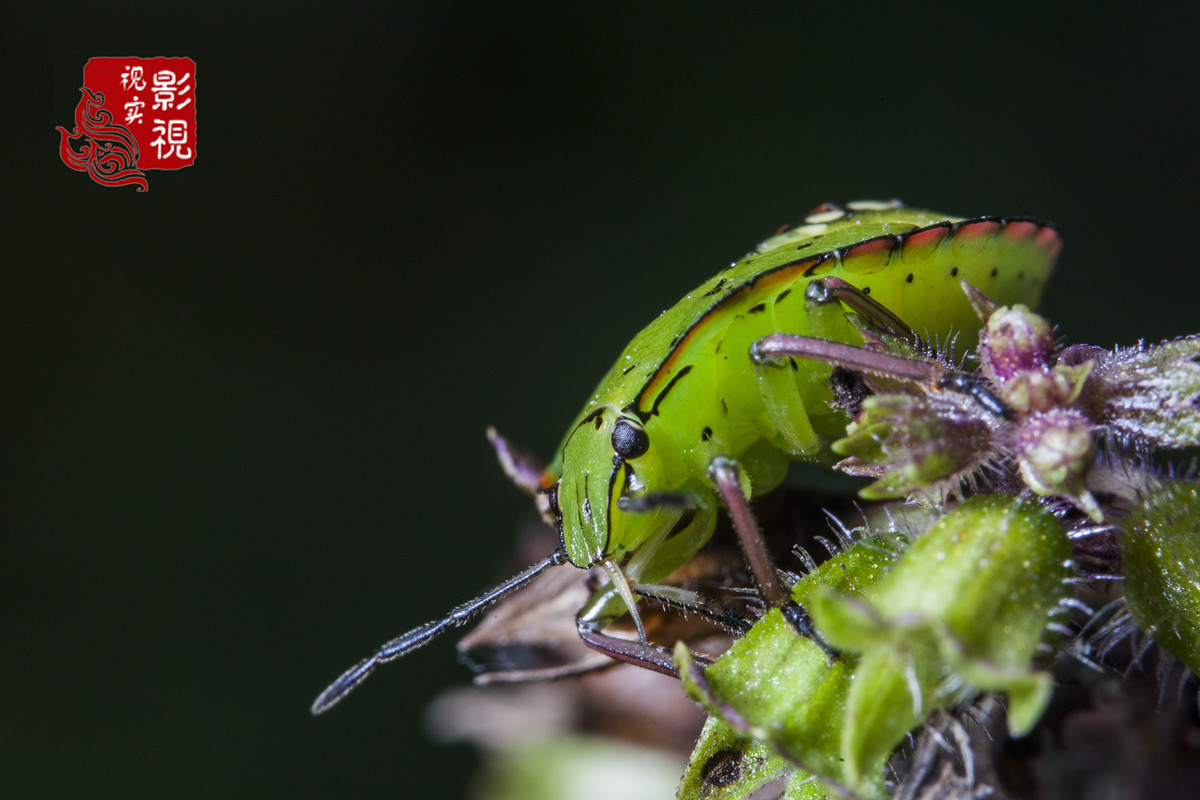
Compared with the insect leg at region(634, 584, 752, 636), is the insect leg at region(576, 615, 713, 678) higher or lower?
lower

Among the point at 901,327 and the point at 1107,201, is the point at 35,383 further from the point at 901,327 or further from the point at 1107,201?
the point at 1107,201

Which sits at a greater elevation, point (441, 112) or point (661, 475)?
point (441, 112)

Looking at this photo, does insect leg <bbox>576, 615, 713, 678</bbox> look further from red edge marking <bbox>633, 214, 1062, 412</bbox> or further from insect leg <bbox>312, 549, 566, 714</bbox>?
red edge marking <bbox>633, 214, 1062, 412</bbox>

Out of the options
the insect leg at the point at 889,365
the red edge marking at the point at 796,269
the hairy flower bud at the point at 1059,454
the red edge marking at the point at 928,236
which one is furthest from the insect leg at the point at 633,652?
the red edge marking at the point at 928,236

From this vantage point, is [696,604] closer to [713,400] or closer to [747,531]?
[747,531]

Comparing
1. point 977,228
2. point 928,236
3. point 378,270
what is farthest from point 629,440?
point 378,270

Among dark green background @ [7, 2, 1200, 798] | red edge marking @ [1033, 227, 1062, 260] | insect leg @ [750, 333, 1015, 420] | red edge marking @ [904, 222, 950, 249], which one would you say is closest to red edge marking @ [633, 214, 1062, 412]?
red edge marking @ [904, 222, 950, 249]

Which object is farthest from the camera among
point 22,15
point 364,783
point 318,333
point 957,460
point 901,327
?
point 318,333

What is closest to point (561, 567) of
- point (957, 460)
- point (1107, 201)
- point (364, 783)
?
point (957, 460)
